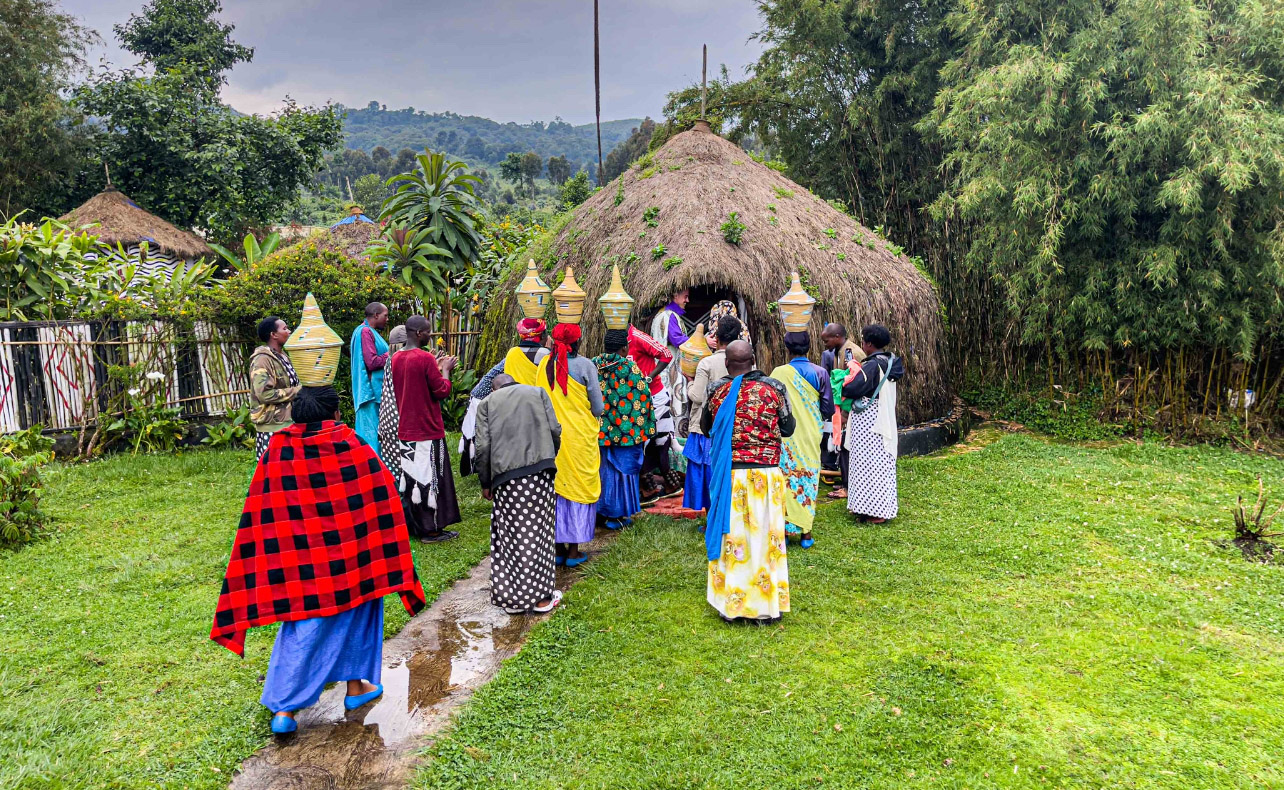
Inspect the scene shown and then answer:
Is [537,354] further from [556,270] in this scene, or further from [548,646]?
[556,270]

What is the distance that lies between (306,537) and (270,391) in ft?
6.10

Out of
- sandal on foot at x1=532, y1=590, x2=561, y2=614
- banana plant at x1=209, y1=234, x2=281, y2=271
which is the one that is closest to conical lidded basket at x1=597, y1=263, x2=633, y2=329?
sandal on foot at x1=532, y1=590, x2=561, y2=614

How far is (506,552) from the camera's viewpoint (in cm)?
468

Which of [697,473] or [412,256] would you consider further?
[412,256]

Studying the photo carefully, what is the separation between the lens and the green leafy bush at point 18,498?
5.86m

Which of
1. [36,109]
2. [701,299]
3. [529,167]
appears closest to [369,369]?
[701,299]

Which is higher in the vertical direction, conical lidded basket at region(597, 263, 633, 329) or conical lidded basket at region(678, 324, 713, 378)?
conical lidded basket at region(597, 263, 633, 329)

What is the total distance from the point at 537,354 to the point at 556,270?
5.03 metres

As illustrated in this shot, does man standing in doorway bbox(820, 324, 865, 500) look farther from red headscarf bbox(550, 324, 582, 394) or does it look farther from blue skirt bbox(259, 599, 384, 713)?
blue skirt bbox(259, 599, 384, 713)

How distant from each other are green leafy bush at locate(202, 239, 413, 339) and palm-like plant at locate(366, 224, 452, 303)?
1.54ft

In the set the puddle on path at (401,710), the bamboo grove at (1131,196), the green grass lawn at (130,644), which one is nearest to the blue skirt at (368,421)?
the green grass lawn at (130,644)

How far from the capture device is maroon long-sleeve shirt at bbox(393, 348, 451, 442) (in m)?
5.79

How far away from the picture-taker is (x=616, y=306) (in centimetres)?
602

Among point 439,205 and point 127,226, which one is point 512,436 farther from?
point 127,226
